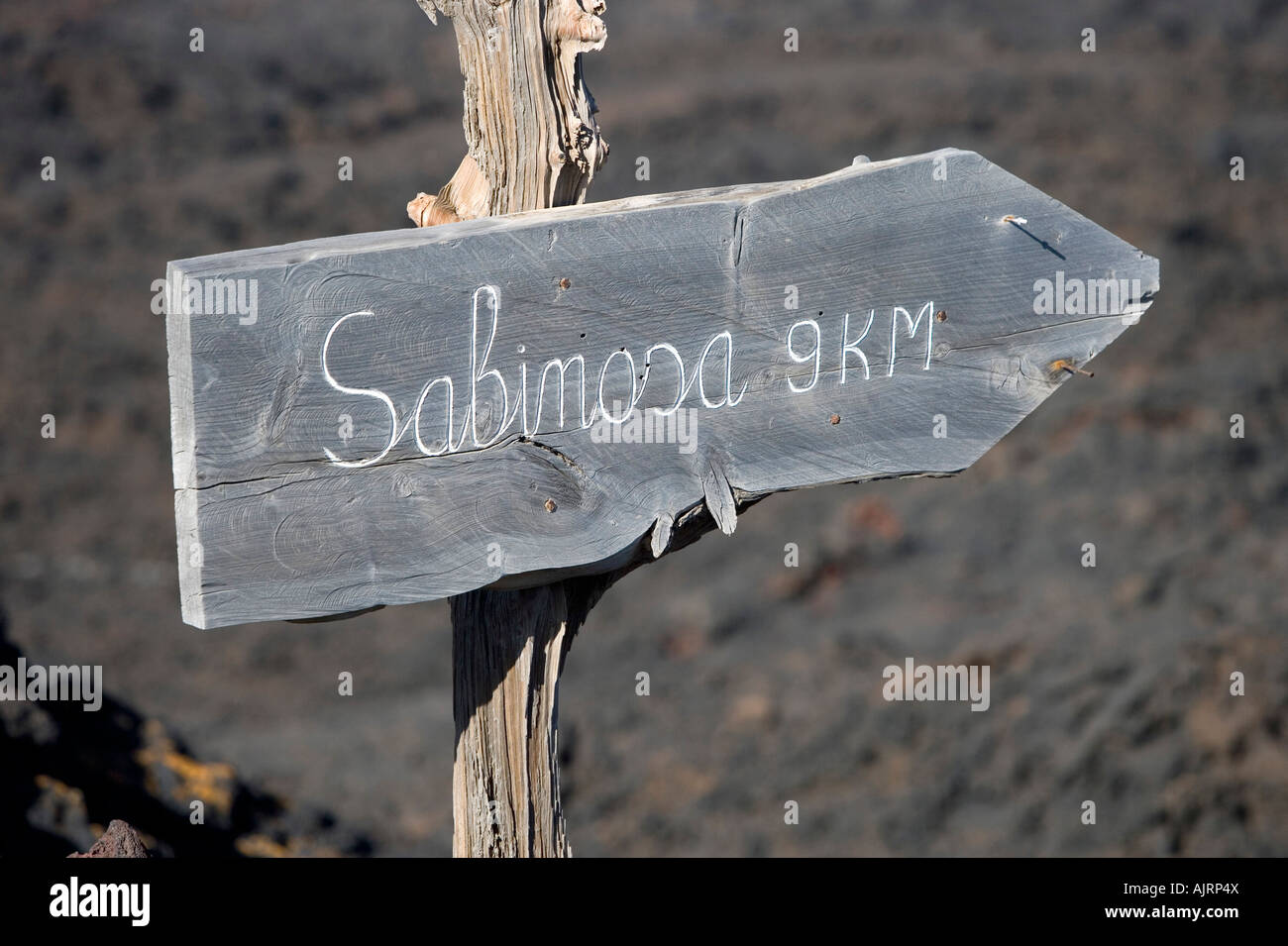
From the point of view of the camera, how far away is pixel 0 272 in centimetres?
502

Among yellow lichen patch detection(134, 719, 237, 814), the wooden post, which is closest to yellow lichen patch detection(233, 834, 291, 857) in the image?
yellow lichen patch detection(134, 719, 237, 814)

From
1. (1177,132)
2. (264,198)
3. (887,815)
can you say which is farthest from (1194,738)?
(264,198)

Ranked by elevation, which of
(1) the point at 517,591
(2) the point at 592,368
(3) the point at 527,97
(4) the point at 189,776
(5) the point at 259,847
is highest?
(3) the point at 527,97

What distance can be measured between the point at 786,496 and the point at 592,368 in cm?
322

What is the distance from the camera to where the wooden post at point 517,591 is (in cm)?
185

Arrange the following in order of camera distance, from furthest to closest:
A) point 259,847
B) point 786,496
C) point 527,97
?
point 786,496
point 259,847
point 527,97

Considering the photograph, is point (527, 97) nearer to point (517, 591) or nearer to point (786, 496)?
point (517, 591)

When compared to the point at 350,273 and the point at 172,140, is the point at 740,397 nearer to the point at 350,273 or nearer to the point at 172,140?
the point at 350,273

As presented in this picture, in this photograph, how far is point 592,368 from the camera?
171cm

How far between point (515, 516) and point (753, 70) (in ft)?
12.2

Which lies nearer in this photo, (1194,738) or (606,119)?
(1194,738)

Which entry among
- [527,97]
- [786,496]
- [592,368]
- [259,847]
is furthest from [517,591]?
[786,496]

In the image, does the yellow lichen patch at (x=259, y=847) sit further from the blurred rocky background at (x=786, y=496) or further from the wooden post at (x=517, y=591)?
the wooden post at (x=517, y=591)

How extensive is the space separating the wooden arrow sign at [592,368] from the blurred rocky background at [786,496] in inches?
119
